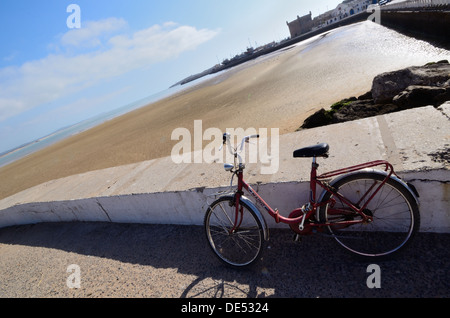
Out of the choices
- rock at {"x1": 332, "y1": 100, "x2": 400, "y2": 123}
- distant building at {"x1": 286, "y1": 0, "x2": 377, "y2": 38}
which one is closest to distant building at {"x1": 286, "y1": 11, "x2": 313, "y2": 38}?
distant building at {"x1": 286, "y1": 0, "x2": 377, "y2": 38}

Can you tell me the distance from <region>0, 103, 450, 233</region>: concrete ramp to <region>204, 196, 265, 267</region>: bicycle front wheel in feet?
0.94

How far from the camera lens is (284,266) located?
2.71 m

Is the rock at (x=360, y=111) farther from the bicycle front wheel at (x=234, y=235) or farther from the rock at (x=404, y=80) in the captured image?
the bicycle front wheel at (x=234, y=235)

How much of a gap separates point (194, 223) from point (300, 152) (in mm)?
2234

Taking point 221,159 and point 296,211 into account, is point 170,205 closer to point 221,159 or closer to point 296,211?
point 221,159

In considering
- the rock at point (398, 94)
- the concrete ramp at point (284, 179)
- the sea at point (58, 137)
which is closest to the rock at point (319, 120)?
the rock at point (398, 94)

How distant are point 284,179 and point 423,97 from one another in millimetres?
3920

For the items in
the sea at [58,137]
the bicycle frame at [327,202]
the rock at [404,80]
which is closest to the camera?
the bicycle frame at [327,202]

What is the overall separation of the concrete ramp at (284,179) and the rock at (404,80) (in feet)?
9.69

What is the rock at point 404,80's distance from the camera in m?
5.65

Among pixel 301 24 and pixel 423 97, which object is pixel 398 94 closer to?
pixel 423 97

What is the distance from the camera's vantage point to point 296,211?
2.68 meters
